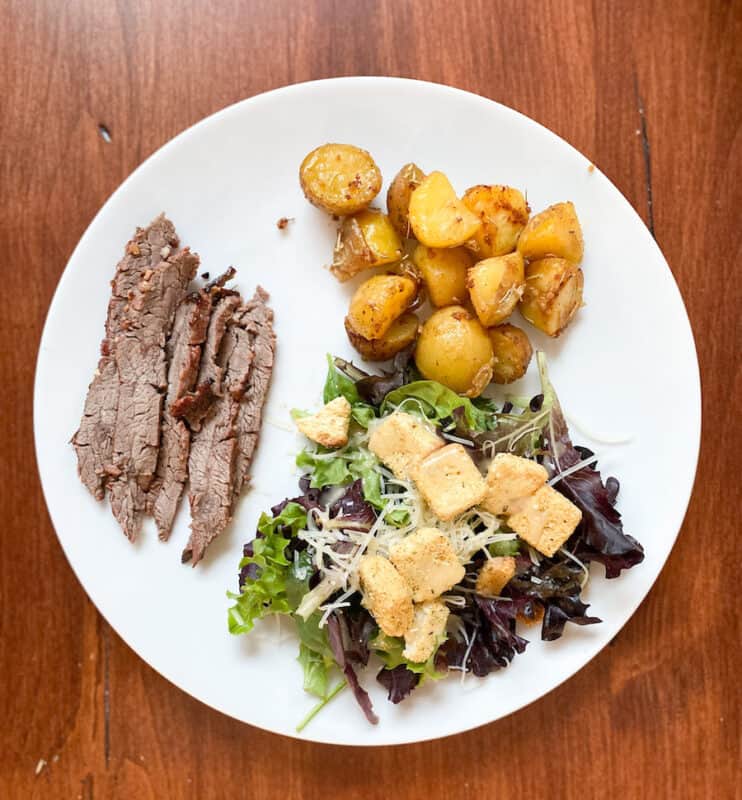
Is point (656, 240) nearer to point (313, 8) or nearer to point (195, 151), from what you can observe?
point (313, 8)

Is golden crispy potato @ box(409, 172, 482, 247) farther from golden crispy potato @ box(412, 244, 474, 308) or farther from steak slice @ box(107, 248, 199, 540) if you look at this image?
steak slice @ box(107, 248, 199, 540)

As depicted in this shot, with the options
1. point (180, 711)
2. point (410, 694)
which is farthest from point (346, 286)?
point (180, 711)

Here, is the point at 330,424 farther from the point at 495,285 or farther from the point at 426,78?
the point at 426,78

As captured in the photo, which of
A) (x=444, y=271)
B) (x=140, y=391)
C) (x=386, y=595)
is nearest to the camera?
(x=386, y=595)

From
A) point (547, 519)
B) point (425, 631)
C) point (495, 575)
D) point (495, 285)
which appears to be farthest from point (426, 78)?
point (425, 631)

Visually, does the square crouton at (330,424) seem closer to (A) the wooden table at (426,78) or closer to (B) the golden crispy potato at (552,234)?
(B) the golden crispy potato at (552,234)

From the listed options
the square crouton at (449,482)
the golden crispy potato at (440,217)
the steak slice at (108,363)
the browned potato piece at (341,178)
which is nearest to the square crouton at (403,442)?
the square crouton at (449,482)

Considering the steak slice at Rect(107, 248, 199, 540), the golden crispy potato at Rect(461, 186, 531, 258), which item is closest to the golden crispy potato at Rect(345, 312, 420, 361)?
the golden crispy potato at Rect(461, 186, 531, 258)
